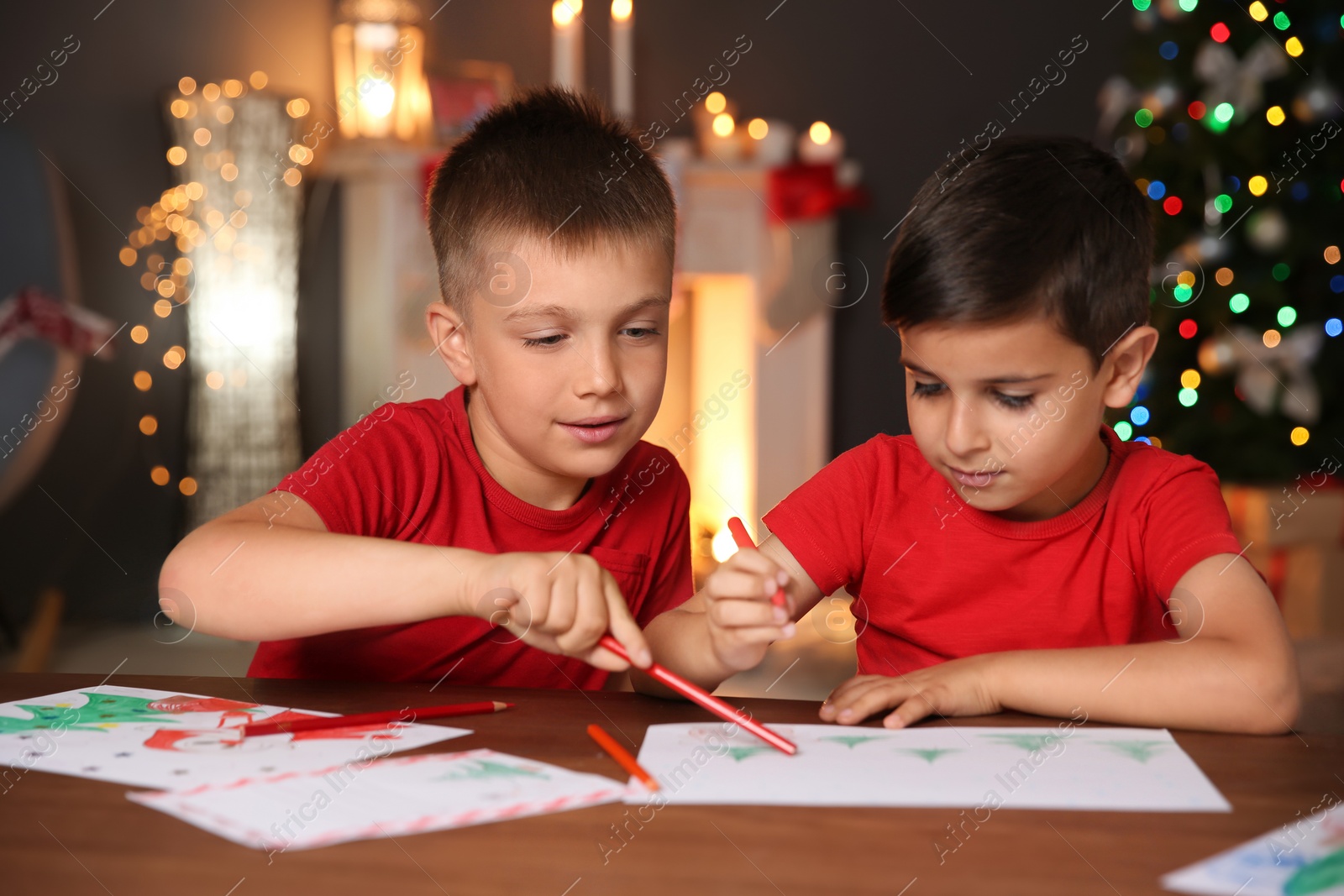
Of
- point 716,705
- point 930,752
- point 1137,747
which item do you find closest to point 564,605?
point 716,705

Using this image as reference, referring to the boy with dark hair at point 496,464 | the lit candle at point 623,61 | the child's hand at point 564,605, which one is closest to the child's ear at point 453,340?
the boy with dark hair at point 496,464

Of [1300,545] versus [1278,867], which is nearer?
[1278,867]

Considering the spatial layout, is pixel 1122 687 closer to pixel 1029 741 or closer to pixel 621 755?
pixel 1029 741

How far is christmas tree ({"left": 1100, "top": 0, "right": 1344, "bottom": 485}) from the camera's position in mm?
2705

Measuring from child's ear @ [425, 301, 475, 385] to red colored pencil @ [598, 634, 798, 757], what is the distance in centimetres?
41

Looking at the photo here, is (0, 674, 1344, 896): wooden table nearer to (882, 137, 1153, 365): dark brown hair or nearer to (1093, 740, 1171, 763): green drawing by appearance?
(1093, 740, 1171, 763): green drawing

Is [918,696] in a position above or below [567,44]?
below

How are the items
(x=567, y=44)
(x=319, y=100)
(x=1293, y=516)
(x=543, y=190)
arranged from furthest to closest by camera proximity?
(x=319, y=100) → (x=567, y=44) → (x=1293, y=516) → (x=543, y=190)

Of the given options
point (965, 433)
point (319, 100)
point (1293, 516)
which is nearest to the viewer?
point (965, 433)

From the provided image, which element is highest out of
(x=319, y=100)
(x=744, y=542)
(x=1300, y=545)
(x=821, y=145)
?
(x=319, y=100)

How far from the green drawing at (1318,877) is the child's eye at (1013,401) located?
44 centimetres

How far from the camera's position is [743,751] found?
2.10 feet

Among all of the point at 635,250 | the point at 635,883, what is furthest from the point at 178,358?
the point at 635,883

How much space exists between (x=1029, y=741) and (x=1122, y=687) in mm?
103
